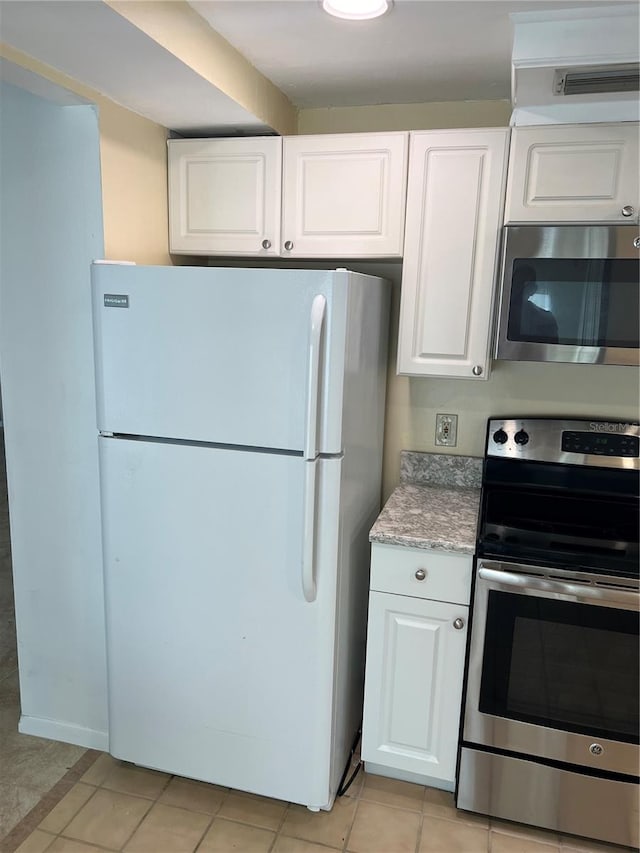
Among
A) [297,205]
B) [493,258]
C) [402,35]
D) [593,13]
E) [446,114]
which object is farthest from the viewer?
[446,114]

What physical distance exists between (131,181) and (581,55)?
51.6 inches

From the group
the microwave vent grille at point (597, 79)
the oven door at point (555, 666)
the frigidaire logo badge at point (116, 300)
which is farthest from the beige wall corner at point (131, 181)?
the oven door at point (555, 666)

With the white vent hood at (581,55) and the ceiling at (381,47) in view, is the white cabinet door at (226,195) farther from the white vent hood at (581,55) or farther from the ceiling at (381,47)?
the white vent hood at (581,55)

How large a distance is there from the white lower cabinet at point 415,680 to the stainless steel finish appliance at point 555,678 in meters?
0.05

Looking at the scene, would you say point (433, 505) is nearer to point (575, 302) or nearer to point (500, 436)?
point (500, 436)

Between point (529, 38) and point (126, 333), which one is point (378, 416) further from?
point (529, 38)

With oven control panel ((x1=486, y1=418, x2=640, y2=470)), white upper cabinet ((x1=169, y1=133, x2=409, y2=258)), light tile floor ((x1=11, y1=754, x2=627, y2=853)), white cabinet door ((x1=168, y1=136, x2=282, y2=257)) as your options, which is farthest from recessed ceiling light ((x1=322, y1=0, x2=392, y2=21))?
light tile floor ((x1=11, y1=754, x2=627, y2=853))

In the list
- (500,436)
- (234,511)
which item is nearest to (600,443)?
(500,436)

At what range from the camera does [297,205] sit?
205cm

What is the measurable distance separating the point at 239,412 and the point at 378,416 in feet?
2.23

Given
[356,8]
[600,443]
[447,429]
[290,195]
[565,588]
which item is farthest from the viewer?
[447,429]

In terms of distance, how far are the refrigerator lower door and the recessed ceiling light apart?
1.11 meters

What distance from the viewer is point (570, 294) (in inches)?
71.9

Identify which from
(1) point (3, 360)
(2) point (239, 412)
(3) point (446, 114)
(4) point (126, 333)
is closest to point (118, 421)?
(4) point (126, 333)
